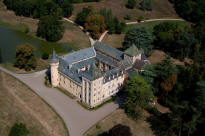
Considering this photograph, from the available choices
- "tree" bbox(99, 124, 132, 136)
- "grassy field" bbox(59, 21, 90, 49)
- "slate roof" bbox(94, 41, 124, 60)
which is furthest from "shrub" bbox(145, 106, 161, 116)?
"grassy field" bbox(59, 21, 90, 49)

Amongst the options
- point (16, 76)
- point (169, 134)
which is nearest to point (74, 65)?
point (16, 76)

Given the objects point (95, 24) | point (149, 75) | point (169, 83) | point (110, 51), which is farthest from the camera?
point (95, 24)

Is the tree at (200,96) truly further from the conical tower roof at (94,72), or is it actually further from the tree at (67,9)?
the tree at (67,9)

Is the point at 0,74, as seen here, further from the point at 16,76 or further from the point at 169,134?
the point at 169,134

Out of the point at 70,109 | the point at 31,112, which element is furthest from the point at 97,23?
the point at 31,112

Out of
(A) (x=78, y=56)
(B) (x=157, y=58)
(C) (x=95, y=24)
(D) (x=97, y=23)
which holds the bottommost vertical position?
(B) (x=157, y=58)

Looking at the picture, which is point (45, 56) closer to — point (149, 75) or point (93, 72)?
point (93, 72)

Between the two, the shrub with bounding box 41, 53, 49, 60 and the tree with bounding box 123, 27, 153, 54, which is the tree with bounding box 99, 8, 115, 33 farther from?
the shrub with bounding box 41, 53, 49, 60
